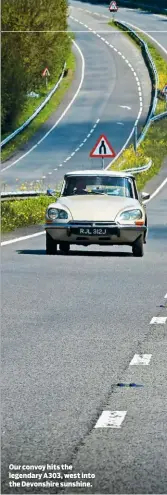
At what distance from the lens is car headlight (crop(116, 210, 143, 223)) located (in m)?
27.3

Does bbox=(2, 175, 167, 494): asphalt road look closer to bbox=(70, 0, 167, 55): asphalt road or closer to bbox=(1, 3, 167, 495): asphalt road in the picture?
bbox=(1, 3, 167, 495): asphalt road

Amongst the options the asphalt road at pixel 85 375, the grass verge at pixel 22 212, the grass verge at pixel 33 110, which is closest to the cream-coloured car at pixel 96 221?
the asphalt road at pixel 85 375

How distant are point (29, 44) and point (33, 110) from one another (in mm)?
10714

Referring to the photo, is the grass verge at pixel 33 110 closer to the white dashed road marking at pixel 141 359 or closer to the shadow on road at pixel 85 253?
the shadow on road at pixel 85 253

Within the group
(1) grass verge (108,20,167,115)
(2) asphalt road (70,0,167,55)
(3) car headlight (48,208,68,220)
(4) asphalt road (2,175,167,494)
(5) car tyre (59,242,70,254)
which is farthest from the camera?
(2) asphalt road (70,0,167,55)

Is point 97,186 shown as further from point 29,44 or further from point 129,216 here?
point 29,44

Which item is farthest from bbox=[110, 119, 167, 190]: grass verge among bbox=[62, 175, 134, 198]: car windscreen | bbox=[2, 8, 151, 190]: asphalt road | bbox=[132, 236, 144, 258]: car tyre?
bbox=[132, 236, 144, 258]: car tyre

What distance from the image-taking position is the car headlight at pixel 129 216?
89.6ft

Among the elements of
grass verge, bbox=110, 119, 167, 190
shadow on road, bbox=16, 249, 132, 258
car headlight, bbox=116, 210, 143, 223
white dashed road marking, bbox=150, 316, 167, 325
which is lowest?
grass verge, bbox=110, 119, 167, 190

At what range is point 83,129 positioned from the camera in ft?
319

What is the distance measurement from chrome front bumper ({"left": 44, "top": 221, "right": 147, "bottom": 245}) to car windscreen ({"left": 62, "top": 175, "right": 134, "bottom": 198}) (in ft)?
3.24

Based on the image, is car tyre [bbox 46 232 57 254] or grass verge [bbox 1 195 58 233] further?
grass verge [bbox 1 195 58 233]

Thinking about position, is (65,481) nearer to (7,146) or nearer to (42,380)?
(42,380)

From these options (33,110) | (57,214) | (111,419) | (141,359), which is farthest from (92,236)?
(33,110)
